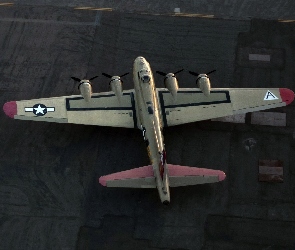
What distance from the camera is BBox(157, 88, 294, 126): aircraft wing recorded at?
112 feet

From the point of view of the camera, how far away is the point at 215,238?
3066 cm

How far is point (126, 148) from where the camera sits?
115ft

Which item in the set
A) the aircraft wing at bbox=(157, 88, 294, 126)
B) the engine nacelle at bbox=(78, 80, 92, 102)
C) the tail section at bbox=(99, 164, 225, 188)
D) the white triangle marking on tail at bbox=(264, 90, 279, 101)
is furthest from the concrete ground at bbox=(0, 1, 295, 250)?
the engine nacelle at bbox=(78, 80, 92, 102)

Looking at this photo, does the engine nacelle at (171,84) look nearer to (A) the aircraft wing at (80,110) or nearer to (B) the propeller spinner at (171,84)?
(B) the propeller spinner at (171,84)

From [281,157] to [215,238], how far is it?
372 inches

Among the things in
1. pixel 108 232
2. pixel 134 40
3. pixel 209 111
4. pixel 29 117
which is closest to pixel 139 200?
pixel 108 232

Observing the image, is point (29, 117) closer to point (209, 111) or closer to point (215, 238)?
point (209, 111)

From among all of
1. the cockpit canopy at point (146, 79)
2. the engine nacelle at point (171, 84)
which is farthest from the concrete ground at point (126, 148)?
the cockpit canopy at point (146, 79)

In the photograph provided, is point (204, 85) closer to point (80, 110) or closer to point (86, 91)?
point (86, 91)

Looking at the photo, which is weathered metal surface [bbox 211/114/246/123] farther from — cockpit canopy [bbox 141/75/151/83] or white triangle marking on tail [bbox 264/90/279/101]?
cockpit canopy [bbox 141/75/151/83]

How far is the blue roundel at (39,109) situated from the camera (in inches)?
1342

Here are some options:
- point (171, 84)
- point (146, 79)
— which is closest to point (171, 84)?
point (171, 84)

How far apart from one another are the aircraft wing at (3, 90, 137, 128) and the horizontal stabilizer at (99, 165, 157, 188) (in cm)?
537

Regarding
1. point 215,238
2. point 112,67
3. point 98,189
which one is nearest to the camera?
point 215,238
